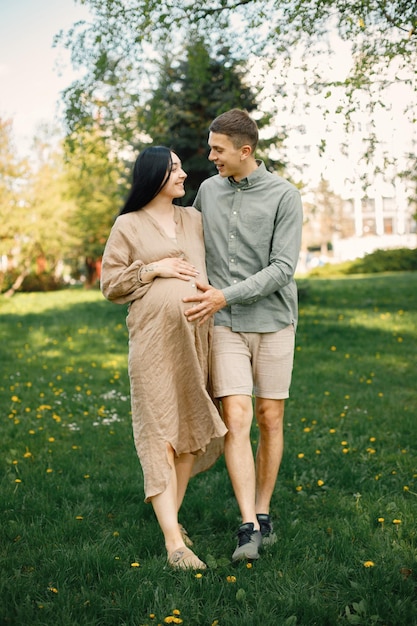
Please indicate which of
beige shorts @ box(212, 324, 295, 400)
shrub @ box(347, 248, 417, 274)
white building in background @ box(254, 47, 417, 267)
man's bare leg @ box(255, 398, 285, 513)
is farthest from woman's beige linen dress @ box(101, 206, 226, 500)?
shrub @ box(347, 248, 417, 274)

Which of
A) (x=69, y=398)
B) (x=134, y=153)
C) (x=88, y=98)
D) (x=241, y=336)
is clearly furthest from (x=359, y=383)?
(x=134, y=153)

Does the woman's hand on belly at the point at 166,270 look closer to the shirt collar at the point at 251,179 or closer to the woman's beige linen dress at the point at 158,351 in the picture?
the woman's beige linen dress at the point at 158,351

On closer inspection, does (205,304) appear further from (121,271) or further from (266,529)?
(266,529)

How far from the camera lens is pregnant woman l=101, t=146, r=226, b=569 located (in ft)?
12.7

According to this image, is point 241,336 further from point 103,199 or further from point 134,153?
point 103,199

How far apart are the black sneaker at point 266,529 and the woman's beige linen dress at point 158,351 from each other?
0.60m

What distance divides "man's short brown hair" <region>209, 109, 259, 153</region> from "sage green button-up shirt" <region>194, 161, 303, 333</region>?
0.21 m

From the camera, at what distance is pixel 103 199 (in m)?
32.2

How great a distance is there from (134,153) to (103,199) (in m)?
15.6

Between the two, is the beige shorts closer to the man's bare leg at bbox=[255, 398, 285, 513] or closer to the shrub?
the man's bare leg at bbox=[255, 398, 285, 513]

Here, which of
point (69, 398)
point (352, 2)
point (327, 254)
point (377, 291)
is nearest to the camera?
point (352, 2)

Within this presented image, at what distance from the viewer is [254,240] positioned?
13.4ft

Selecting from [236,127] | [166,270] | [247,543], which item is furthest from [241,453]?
[236,127]

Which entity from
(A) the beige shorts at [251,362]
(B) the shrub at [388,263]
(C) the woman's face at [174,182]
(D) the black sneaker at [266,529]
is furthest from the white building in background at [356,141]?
(B) the shrub at [388,263]
